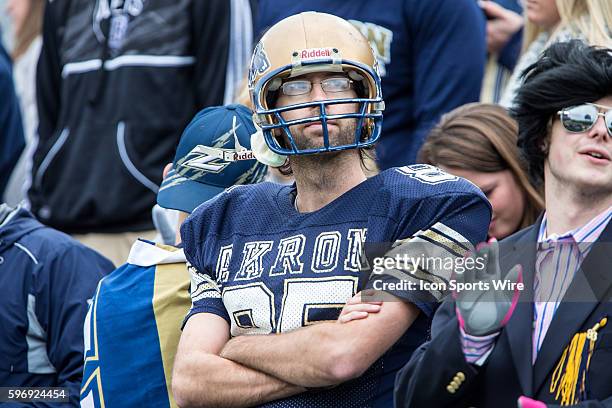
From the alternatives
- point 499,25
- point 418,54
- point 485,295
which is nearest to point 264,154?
point 485,295

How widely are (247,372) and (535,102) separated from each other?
163 centimetres

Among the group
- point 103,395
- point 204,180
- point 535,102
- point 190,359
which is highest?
point 535,102

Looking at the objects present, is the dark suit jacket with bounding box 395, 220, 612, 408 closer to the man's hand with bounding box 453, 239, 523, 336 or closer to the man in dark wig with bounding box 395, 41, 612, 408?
the man in dark wig with bounding box 395, 41, 612, 408

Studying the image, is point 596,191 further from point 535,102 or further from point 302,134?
point 302,134

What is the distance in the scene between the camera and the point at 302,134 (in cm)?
458

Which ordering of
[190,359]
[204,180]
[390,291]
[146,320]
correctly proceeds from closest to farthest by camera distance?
[390,291], [190,359], [146,320], [204,180]

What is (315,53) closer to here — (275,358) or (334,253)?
(334,253)

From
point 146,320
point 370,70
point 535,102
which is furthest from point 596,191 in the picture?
point 146,320

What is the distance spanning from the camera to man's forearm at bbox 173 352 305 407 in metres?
4.32

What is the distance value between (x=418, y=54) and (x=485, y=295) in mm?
2958

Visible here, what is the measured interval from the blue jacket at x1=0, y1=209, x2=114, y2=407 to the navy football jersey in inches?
43.3

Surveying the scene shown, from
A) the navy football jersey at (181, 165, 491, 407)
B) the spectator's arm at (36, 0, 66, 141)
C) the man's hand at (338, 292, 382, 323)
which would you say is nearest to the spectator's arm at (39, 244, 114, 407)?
the navy football jersey at (181, 165, 491, 407)

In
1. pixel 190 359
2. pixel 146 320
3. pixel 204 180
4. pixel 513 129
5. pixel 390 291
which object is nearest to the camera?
pixel 390 291

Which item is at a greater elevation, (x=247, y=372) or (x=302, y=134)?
(x=302, y=134)
